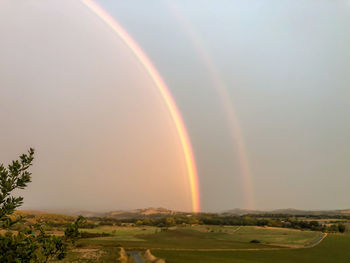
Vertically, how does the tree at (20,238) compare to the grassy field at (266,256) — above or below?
above

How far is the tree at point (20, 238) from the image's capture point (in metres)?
10.2

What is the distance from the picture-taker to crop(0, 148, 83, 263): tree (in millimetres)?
10195

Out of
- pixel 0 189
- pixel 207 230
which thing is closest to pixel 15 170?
pixel 0 189

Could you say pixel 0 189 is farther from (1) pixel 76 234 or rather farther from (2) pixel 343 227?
(2) pixel 343 227

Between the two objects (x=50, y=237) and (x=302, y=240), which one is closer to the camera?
(x=50, y=237)

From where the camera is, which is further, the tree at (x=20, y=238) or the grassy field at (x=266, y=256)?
the grassy field at (x=266, y=256)

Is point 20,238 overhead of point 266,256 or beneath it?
overhead

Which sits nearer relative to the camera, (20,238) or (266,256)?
(20,238)

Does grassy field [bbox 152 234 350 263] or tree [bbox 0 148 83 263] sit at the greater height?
tree [bbox 0 148 83 263]

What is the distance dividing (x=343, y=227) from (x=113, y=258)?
480 feet

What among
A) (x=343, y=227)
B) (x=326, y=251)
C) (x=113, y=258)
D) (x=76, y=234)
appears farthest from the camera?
(x=343, y=227)

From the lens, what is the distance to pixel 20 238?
10211 millimetres

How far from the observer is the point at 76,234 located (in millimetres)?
10875

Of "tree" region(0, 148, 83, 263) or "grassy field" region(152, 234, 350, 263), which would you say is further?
"grassy field" region(152, 234, 350, 263)
